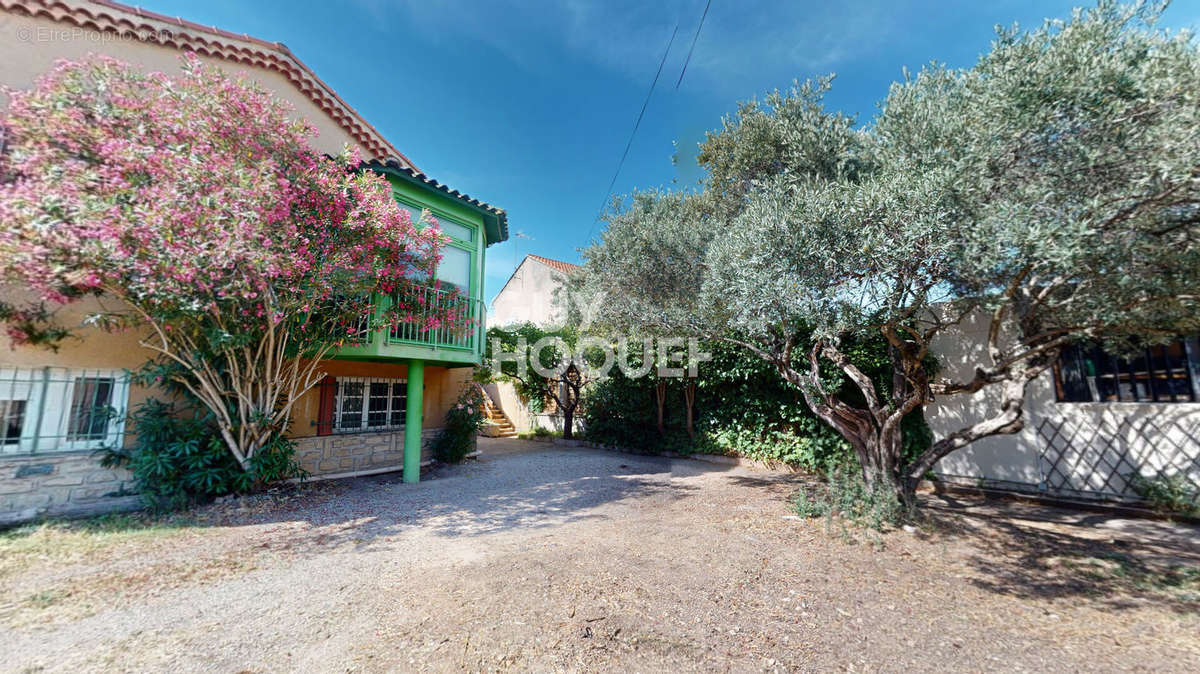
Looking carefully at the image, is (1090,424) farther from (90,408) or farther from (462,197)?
(90,408)

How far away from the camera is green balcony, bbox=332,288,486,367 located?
7336mm

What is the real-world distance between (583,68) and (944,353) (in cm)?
934

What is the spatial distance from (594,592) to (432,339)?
5817 mm

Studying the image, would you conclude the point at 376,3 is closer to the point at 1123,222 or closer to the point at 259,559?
the point at 259,559

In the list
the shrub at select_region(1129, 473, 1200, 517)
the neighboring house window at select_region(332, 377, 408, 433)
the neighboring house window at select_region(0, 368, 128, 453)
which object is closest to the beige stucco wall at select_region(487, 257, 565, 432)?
the neighboring house window at select_region(332, 377, 408, 433)

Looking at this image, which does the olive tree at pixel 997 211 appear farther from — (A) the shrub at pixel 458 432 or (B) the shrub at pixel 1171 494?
(A) the shrub at pixel 458 432

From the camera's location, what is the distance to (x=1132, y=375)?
269 inches

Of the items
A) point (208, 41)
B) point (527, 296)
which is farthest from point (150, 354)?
point (527, 296)

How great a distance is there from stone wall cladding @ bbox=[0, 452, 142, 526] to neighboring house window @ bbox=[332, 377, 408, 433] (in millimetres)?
3031

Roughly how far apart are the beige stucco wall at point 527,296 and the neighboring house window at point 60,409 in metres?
13.1

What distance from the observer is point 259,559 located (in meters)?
4.51

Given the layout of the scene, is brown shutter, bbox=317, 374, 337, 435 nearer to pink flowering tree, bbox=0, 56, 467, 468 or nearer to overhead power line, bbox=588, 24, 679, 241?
pink flowering tree, bbox=0, 56, 467, 468

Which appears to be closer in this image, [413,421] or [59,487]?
[59,487]

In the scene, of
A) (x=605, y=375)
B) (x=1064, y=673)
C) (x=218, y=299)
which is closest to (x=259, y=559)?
(x=218, y=299)
